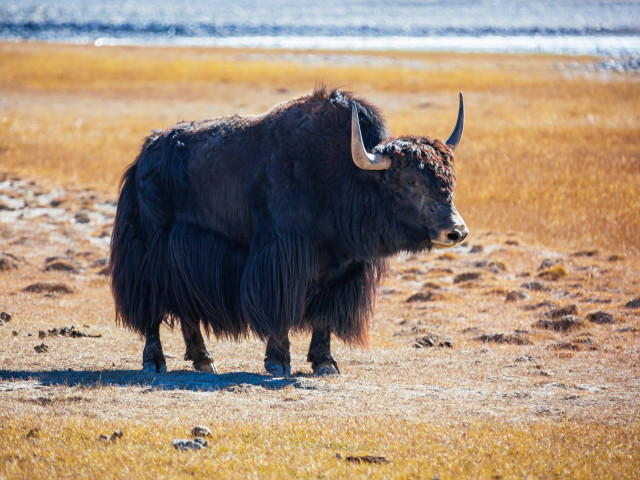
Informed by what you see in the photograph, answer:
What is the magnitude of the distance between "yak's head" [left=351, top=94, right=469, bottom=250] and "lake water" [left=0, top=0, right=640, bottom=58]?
45.4m

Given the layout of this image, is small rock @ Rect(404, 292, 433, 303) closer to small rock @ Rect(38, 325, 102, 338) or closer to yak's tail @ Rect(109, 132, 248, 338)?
yak's tail @ Rect(109, 132, 248, 338)

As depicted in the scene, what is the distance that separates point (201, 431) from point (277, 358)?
217 centimetres

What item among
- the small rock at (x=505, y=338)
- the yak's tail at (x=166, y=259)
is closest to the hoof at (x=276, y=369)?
the yak's tail at (x=166, y=259)

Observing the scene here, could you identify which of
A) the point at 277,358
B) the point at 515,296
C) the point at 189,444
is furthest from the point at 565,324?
the point at 189,444

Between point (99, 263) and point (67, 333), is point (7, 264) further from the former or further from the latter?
point (67, 333)

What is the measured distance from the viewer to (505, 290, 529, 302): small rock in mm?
11719

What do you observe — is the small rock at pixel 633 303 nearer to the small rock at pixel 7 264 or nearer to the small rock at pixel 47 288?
the small rock at pixel 47 288

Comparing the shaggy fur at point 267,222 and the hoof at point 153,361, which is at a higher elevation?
the shaggy fur at point 267,222

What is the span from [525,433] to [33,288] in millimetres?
7443

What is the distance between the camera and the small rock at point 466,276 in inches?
507

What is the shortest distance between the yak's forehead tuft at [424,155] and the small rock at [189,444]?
308 cm

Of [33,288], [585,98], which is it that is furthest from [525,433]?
[585,98]

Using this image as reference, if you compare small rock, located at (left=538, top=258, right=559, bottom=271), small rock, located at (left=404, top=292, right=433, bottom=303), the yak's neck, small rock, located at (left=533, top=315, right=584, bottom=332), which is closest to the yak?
the yak's neck

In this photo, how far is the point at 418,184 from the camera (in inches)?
307
